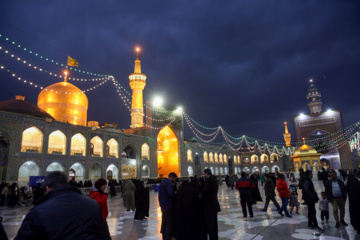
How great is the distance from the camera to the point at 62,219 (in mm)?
1505

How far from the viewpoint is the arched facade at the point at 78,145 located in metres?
21.3

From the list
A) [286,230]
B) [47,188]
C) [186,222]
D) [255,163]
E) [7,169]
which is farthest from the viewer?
[255,163]

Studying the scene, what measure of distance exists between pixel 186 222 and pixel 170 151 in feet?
93.2

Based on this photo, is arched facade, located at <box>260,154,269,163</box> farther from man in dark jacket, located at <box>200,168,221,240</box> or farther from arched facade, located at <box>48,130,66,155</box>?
man in dark jacket, located at <box>200,168,221,240</box>

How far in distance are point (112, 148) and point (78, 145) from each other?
3111mm

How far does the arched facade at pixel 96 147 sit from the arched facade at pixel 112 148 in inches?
40.2

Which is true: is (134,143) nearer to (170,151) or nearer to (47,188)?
(170,151)

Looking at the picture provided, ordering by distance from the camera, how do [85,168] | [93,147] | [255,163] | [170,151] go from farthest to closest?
[255,163] < [170,151] < [93,147] < [85,168]

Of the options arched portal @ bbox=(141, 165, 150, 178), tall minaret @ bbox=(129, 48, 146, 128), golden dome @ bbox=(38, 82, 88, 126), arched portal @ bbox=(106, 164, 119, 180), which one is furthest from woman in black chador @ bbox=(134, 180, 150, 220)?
tall minaret @ bbox=(129, 48, 146, 128)

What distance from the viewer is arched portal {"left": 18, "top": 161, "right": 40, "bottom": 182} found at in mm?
18016

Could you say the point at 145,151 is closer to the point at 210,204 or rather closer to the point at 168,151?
the point at 168,151

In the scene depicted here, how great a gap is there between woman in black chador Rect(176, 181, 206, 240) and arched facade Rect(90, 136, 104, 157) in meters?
19.9

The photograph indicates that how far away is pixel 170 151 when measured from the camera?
3209 centimetres

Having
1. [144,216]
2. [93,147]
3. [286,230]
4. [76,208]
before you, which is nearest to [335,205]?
[286,230]
